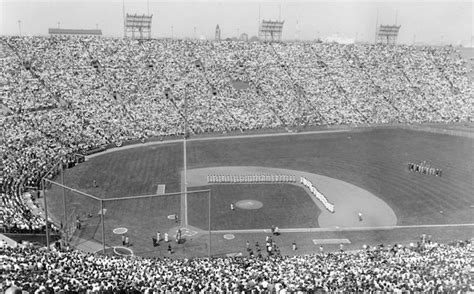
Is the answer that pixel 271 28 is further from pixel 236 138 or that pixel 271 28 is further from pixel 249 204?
pixel 249 204

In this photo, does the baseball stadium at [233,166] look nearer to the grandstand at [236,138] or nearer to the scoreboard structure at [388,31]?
the grandstand at [236,138]

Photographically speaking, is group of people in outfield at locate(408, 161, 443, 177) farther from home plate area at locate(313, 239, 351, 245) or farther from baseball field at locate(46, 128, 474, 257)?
home plate area at locate(313, 239, 351, 245)

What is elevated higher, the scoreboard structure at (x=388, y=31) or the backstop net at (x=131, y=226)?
the scoreboard structure at (x=388, y=31)

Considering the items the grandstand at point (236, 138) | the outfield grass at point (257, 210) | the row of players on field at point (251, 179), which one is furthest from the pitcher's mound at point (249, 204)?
the row of players on field at point (251, 179)

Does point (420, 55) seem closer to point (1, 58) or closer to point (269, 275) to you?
point (1, 58)

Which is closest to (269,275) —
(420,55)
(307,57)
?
(307,57)

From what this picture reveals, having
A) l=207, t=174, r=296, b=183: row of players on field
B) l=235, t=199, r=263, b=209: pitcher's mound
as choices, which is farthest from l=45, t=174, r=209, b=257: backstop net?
l=207, t=174, r=296, b=183: row of players on field
